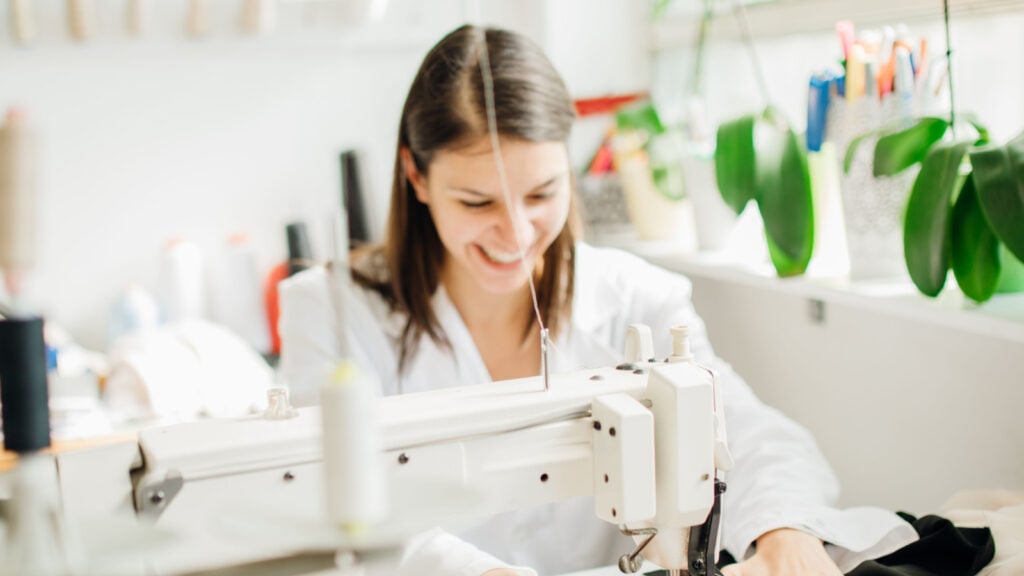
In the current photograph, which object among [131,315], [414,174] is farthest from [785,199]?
[131,315]

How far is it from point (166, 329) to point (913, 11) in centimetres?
130

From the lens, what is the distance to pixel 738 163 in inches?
53.2

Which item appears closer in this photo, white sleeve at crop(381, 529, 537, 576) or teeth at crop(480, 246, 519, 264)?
white sleeve at crop(381, 529, 537, 576)

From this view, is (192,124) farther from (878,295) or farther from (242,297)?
(878,295)

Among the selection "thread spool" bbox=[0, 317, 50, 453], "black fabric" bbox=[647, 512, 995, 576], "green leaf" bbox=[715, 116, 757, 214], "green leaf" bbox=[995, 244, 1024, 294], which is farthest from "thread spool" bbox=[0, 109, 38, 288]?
"green leaf" bbox=[715, 116, 757, 214]

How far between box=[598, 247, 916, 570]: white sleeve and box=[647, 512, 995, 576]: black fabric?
12 mm

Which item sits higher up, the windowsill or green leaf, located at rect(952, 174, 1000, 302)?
green leaf, located at rect(952, 174, 1000, 302)

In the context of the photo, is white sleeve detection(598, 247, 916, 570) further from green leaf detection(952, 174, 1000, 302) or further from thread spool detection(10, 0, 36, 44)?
thread spool detection(10, 0, 36, 44)

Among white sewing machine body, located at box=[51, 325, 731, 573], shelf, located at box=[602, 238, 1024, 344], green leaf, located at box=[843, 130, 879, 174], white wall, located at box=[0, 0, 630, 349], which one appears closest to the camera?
white sewing machine body, located at box=[51, 325, 731, 573]

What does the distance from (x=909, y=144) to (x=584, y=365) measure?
44 centimetres

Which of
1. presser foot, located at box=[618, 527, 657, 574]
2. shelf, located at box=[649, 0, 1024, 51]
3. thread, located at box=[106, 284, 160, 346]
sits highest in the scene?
shelf, located at box=[649, 0, 1024, 51]

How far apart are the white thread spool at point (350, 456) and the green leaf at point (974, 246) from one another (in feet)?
2.57

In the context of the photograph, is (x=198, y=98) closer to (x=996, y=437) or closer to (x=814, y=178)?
(x=814, y=178)

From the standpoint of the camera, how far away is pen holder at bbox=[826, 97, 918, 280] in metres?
1.19
